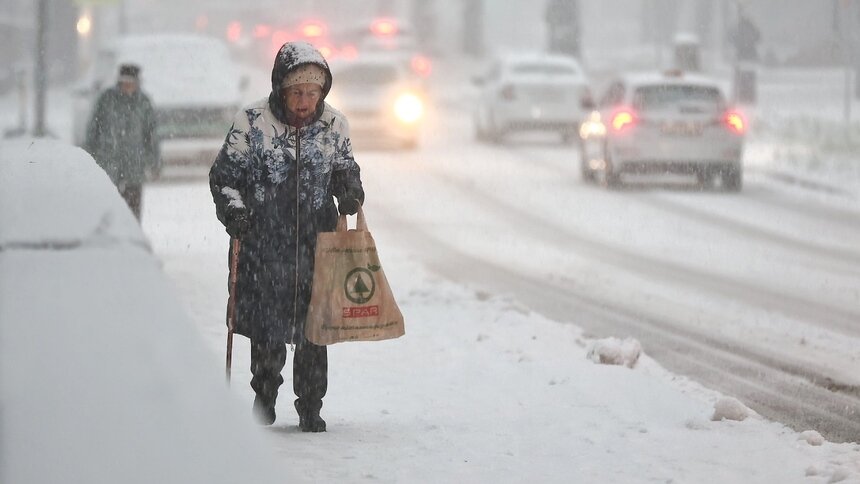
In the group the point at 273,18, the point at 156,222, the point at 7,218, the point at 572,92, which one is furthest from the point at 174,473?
the point at 273,18

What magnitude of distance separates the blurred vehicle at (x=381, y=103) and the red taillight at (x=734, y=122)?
27.5 ft

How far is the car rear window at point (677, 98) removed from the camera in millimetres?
21641

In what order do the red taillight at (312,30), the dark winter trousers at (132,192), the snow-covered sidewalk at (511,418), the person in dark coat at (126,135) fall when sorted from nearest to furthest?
the snow-covered sidewalk at (511,418)
the person in dark coat at (126,135)
the dark winter trousers at (132,192)
the red taillight at (312,30)

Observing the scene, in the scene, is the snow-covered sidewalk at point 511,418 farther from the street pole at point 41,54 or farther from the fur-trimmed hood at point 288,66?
the street pole at point 41,54

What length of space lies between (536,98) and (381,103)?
3.29 metres

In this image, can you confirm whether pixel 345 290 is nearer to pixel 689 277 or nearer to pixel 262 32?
pixel 689 277

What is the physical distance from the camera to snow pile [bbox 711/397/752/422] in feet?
23.7

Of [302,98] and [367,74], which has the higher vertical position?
[367,74]

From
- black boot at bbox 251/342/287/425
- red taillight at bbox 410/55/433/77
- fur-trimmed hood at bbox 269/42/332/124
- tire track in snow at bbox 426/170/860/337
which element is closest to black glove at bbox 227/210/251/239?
fur-trimmed hood at bbox 269/42/332/124

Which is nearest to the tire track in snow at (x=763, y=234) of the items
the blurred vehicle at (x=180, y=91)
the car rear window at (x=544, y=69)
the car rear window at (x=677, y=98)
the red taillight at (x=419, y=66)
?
the car rear window at (x=677, y=98)

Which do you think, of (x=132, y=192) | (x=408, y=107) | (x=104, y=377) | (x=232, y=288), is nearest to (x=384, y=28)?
(x=408, y=107)

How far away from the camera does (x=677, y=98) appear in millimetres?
21797

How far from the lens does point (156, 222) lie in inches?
692

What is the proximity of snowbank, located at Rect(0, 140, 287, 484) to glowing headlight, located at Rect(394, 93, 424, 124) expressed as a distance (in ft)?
83.0
